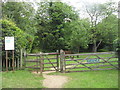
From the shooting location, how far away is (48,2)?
25.6m

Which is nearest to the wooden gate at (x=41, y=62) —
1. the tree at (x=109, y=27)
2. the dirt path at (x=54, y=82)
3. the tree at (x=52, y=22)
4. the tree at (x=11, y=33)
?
the tree at (x=11, y=33)

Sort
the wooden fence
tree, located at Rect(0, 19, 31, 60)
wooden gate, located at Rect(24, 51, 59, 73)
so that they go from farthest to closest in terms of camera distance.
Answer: tree, located at Rect(0, 19, 31, 60)
the wooden fence
wooden gate, located at Rect(24, 51, 59, 73)

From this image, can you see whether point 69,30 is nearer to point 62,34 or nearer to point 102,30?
point 62,34

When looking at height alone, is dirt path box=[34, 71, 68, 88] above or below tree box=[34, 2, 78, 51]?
below

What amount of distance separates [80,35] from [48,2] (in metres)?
9.25

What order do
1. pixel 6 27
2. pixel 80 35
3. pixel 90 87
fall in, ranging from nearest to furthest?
pixel 90 87
pixel 6 27
pixel 80 35

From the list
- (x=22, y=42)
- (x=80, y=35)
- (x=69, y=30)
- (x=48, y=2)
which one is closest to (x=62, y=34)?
(x=69, y=30)

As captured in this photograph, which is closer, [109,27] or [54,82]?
[54,82]

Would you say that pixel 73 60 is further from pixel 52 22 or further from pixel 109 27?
pixel 52 22

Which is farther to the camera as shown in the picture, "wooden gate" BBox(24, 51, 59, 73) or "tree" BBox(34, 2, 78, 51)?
"tree" BBox(34, 2, 78, 51)

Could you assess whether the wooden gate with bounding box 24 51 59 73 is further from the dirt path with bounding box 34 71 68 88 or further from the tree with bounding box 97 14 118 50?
the tree with bounding box 97 14 118 50

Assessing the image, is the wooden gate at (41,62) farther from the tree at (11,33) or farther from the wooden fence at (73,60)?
the tree at (11,33)

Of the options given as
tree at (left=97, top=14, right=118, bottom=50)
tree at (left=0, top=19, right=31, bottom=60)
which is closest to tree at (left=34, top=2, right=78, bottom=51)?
tree at (left=97, top=14, right=118, bottom=50)

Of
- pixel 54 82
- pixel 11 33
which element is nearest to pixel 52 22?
pixel 11 33
